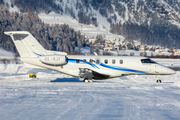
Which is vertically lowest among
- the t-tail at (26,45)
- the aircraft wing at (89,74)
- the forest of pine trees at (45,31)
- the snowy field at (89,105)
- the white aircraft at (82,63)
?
the snowy field at (89,105)

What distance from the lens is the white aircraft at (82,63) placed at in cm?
1995

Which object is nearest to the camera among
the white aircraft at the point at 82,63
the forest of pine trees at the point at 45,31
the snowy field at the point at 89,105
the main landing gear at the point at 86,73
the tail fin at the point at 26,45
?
the snowy field at the point at 89,105

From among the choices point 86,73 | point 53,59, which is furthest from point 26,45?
point 86,73

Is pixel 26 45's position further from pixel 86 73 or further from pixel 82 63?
pixel 86 73

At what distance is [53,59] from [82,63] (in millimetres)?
2439

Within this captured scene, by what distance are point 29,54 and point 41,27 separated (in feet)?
359

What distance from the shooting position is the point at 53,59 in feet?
65.4

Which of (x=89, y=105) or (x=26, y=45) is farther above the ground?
(x=26, y=45)

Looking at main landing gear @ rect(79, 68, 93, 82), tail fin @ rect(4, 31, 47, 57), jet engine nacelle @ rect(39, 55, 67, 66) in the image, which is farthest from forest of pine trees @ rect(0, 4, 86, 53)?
main landing gear @ rect(79, 68, 93, 82)

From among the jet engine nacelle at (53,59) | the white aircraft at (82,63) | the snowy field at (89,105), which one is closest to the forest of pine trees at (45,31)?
the white aircraft at (82,63)

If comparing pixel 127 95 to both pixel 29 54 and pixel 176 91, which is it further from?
pixel 29 54

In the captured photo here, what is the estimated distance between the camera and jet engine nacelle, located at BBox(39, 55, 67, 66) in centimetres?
1983

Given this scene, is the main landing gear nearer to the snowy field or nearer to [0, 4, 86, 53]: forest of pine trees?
the snowy field

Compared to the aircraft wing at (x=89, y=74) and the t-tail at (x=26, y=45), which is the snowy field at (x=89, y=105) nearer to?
the aircraft wing at (x=89, y=74)
